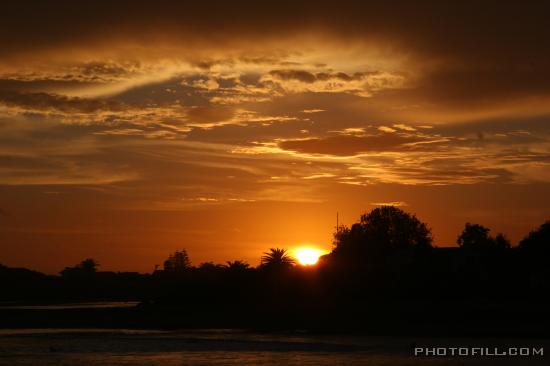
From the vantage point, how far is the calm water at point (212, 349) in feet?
137

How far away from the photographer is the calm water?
137 ft

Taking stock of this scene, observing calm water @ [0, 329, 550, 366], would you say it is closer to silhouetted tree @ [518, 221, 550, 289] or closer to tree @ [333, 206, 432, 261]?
silhouetted tree @ [518, 221, 550, 289]

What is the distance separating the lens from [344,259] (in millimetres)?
128000

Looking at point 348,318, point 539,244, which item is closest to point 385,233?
point 539,244

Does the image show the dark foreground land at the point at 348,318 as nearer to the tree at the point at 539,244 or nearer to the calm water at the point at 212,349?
the calm water at the point at 212,349

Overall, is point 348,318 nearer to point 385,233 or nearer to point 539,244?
point 539,244

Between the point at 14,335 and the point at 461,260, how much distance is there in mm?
53623

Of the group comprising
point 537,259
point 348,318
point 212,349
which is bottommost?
point 212,349

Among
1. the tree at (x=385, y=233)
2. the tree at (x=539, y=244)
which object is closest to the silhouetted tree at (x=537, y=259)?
the tree at (x=539, y=244)

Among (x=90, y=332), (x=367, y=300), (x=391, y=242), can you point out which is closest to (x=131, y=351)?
(x=90, y=332)

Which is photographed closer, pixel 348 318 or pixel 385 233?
pixel 348 318

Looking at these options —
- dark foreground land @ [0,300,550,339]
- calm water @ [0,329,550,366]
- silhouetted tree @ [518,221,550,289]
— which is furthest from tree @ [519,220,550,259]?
calm water @ [0,329,550,366]

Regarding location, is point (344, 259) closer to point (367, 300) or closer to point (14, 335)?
point (367, 300)

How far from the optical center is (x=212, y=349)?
48.5 meters
